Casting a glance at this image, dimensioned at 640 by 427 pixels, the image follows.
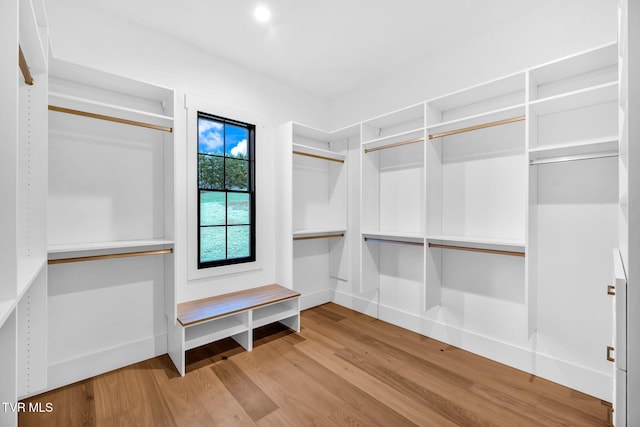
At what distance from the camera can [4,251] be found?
0.97 m

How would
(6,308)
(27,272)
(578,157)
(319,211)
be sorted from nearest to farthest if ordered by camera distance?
(6,308) < (27,272) < (578,157) < (319,211)

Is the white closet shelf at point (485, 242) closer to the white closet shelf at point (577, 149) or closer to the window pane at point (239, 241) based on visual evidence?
the white closet shelf at point (577, 149)

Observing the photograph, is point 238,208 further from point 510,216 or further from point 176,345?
point 510,216

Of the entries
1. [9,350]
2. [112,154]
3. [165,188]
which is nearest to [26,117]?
[112,154]

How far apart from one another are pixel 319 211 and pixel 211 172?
153cm

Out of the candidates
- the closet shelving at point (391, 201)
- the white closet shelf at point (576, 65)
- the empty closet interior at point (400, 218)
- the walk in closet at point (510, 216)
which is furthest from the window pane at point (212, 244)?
the white closet shelf at point (576, 65)

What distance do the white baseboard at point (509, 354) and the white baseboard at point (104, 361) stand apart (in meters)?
2.34

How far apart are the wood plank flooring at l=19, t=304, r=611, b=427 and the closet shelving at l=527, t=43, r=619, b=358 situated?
0.53 m

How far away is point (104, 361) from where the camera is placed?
2.35m

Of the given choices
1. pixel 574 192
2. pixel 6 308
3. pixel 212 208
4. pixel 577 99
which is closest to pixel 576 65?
pixel 577 99

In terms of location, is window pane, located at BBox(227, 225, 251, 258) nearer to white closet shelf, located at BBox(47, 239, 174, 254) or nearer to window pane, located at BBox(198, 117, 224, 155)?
white closet shelf, located at BBox(47, 239, 174, 254)

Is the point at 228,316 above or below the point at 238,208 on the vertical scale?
below

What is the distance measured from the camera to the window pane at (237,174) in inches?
118

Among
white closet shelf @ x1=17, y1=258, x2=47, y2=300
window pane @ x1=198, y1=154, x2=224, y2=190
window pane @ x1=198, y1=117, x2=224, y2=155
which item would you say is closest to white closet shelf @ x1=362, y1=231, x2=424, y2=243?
window pane @ x1=198, y1=154, x2=224, y2=190
